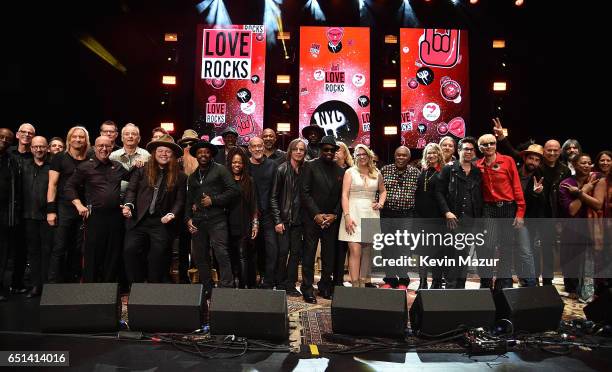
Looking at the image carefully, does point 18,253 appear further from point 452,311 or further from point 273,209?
point 452,311

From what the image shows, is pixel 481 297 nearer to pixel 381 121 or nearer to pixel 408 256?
pixel 408 256

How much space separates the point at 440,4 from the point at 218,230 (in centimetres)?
950

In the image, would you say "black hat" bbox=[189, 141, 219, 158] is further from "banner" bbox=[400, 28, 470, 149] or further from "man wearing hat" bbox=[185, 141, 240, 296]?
"banner" bbox=[400, 28, 470, 149]

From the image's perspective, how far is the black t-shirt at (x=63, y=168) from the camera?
462 centimetres

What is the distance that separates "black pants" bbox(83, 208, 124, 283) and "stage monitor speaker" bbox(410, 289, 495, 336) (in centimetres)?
282

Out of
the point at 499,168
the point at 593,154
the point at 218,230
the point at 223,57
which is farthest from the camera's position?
the point at 223,57

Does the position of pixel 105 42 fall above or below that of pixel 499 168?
above

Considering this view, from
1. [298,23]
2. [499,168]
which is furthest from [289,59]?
[499,168]

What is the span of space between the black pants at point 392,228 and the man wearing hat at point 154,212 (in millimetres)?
2079

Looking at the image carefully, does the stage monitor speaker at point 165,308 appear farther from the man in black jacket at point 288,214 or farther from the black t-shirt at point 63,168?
the black t-shirt at point 63,168

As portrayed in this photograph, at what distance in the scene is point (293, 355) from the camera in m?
3.06

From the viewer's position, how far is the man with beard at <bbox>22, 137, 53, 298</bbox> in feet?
15.9

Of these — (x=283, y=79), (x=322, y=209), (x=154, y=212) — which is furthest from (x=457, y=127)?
(x=154, y=212)

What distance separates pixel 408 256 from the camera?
16.6 feet
